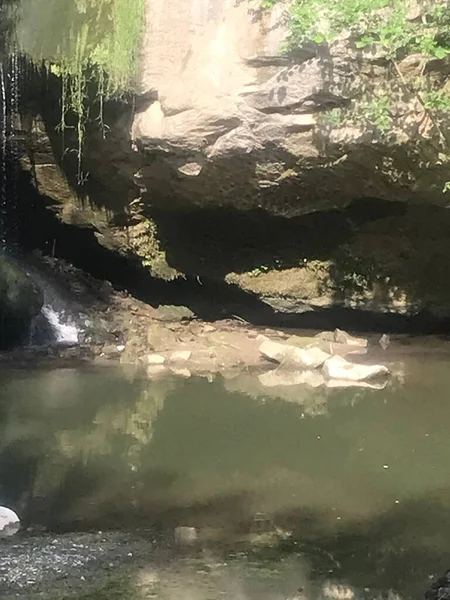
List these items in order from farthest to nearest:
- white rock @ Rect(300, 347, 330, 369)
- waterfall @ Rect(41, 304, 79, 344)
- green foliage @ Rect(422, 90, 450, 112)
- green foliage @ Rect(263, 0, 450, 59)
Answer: waterfall @ Rect(41, 304, 79, 344) → white rock @ Rect(300, 347, 330, 369) → green foliage @ Rect(422, 90, 450, 112) → green foliage @ Rect(263, 0, 450, 59)

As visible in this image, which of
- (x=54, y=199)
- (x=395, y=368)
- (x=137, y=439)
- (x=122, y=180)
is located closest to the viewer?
(x=137, y=439)

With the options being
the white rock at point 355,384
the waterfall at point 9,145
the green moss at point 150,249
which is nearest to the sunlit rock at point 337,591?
the white rock at point 355,384

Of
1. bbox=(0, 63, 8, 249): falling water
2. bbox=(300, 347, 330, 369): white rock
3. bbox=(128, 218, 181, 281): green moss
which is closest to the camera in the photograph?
bbox=(300, 347, 330, 369): white rock

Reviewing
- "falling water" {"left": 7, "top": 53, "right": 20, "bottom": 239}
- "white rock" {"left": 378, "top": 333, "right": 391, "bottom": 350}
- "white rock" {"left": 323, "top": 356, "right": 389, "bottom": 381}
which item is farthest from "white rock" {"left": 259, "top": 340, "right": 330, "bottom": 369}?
"falling water" {"left": 7, "top": 53, "right": 20, "bottom": 239}

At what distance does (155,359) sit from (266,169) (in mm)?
2124

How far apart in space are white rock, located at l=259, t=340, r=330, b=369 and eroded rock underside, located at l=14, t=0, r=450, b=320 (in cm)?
105

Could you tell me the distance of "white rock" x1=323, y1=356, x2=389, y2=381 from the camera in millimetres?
6855

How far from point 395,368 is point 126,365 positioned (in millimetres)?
2529

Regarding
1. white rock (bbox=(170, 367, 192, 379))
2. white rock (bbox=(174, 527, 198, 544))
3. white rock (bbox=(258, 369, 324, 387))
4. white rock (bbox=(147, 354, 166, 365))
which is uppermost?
white rock (bbox=(174, 527, 198, 544))

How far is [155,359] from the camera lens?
295 inches

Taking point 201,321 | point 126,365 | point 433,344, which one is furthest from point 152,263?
point 433,344

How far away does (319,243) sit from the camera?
8234mm

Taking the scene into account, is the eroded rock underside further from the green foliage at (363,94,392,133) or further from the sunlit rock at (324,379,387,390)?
the sunlit rock at (324,379,387,390)

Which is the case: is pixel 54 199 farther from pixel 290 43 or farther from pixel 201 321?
pixel 290 43
